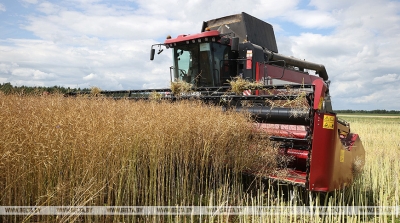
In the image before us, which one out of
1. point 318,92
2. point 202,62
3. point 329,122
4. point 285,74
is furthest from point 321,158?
point 285,74

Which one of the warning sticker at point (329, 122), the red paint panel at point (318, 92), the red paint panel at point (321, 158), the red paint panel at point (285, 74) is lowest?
the red paint panel at point (321, 158)

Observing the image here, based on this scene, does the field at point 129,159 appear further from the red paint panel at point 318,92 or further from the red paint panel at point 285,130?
the red paint panel at point 318,92

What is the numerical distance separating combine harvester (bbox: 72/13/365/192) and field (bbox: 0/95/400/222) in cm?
29

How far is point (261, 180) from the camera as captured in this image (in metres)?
3.61

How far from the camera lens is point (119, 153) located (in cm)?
265

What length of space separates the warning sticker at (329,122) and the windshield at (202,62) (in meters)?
2.97

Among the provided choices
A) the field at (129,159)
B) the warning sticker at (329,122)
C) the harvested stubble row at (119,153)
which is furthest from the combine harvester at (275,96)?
the harvested stubble row at (119,153)

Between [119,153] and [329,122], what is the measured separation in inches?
86.0

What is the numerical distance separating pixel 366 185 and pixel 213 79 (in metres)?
3.16

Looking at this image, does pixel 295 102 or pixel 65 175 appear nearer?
pixel 65 175

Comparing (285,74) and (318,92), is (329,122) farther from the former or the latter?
(285,74)

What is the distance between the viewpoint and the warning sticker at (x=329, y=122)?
125 inches

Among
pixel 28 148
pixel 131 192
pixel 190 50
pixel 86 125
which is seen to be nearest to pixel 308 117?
pixel 131 192

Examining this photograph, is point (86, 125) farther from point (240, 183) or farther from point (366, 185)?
point (366, 185)
